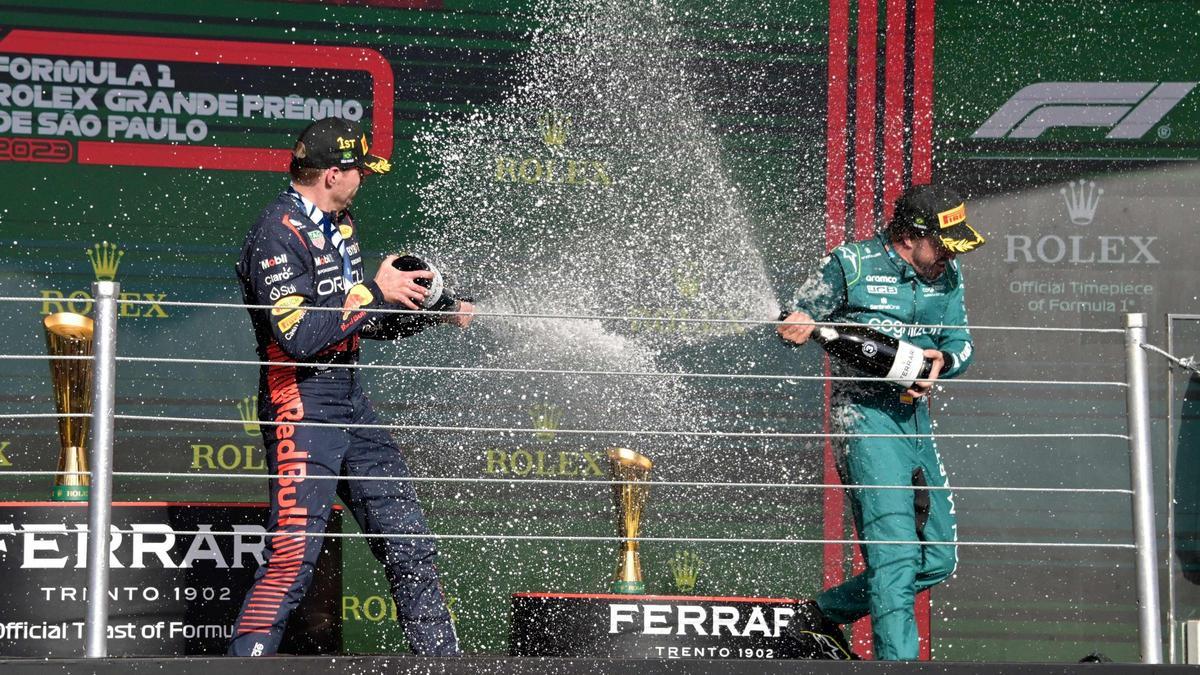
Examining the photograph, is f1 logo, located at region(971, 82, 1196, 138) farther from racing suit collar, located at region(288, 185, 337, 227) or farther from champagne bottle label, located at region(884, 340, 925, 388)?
racing suit collar, located at region(288, 185, 337, 227)

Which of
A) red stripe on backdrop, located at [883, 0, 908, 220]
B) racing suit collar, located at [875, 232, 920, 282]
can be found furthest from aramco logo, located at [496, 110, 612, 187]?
racing suit collar, located at [875, 232, 920, 282]

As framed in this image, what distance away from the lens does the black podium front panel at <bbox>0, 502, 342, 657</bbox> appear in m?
4.72

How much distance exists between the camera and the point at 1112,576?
6.34m

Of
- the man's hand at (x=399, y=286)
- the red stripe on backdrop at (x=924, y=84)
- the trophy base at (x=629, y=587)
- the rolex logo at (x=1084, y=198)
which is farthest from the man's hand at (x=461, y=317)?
the rolex logo at (x=1084, y=198)

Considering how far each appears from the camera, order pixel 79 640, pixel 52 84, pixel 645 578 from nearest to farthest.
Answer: pixel 79 640 → pixel 52 84 → pixel 645 578

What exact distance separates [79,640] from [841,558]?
9.00ft

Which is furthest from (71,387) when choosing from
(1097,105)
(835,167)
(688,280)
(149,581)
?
(1097,105)

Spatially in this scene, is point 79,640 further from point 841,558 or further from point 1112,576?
point 1112,576

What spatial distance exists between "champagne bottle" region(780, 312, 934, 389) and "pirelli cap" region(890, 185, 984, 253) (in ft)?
1.10

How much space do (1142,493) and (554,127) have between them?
279 cm

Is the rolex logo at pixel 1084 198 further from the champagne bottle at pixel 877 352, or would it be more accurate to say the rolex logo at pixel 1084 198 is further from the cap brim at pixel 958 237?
the champagne bottle at pixel 877 352

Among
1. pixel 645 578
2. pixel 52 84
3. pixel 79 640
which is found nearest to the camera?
pixel 79 640

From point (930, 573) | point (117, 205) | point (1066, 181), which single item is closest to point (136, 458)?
point (117, 205)

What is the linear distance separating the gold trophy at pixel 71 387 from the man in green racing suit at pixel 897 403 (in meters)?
2.08
